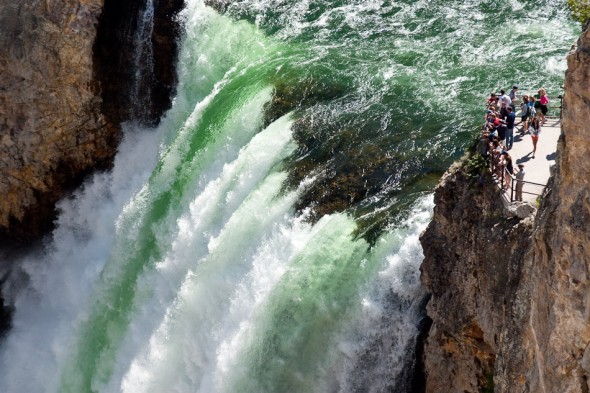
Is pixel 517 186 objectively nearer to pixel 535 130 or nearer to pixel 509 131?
pixel 509 131

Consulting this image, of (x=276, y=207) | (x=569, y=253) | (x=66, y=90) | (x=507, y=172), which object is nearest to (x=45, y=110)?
(x=66, y=90)

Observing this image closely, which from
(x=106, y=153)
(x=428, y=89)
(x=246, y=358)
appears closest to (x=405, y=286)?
(x=246, y=358)

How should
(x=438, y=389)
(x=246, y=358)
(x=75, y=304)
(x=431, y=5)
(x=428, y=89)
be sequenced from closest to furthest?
(x=438, y=389), (x=246, y=358), (x=428, y=89), (x=75, y=304), (x=431, y=5)

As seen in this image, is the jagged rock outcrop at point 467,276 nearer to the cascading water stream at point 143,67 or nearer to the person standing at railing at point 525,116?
the person standing at railing at point 525,116

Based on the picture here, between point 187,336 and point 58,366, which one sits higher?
point 187,336

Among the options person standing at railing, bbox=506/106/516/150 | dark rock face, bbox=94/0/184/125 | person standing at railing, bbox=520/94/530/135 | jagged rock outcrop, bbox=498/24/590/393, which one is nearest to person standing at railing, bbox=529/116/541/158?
person standing at railing, bbox=520/94/530/135

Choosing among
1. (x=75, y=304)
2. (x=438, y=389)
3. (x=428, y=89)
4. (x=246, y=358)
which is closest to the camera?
(x=438, y=389)

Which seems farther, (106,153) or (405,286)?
(106,153)

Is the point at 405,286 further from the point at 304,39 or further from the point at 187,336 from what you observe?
the point at 304,39
